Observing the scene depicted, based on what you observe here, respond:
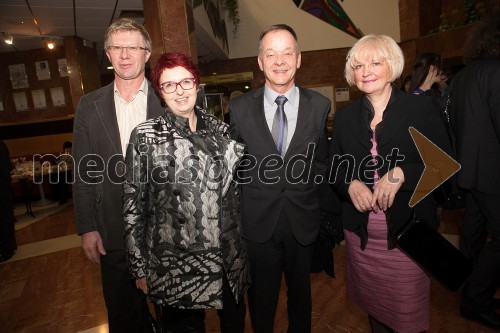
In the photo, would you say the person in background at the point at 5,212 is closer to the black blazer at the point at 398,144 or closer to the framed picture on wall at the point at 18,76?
the black blazer at the point at 398,144

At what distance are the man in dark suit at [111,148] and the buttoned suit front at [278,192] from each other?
1.77 feet

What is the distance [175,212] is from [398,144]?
1.12 m

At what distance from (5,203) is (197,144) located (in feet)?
14.0

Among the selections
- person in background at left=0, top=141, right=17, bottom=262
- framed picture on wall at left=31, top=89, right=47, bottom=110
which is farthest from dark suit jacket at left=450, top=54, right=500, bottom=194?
framed picture on wall at left=31, top=89, right=47, bottom=110

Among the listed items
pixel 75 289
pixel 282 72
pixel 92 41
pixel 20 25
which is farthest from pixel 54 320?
pixel 92 41

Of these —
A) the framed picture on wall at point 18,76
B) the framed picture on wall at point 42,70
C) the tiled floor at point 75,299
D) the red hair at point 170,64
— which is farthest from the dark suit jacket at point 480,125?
the framed picture on wall at point 18,76

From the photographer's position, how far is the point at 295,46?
1.72m

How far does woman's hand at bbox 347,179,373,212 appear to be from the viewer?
1.61 m

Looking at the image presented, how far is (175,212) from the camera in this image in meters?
1.47

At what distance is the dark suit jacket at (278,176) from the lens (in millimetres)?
1717

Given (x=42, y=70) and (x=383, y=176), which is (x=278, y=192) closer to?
(x=383, y=176)

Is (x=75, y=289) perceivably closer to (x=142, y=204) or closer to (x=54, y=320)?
(x=54, y=320)

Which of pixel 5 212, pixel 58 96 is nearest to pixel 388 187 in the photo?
pixel 5 212

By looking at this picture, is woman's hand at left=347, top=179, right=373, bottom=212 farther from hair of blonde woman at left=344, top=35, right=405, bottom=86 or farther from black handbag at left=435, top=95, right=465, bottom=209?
black handbag at left=435, top=95, right=465, bottom=209
